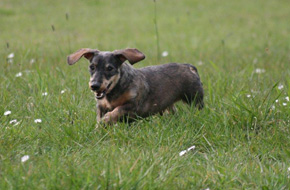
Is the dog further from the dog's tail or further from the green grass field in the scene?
the green grass field

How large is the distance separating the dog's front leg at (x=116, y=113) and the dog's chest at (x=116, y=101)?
7 cm

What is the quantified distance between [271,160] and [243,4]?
14.0m

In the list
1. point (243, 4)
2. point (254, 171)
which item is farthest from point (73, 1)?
point (254, 171)

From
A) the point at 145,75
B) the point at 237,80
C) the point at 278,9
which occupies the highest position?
the point at 145,75

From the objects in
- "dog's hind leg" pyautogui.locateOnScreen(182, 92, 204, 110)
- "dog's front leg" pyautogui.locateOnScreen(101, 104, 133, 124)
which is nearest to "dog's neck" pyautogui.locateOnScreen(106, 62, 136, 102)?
"dog's front leg" pyautogui.locateOnScreen(101, 104, 133, 124)

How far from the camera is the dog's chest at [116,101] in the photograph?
4633mm

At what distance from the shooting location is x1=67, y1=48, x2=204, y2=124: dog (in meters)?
4.46

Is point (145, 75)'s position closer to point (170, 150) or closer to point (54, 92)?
point (54, 92)

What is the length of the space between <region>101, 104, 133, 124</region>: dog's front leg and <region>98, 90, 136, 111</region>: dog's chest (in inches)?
2.6

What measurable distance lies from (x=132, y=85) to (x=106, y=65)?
0.38 metres

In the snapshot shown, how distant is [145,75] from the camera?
5094 mm

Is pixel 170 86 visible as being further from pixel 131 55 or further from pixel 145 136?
pixel 145 136

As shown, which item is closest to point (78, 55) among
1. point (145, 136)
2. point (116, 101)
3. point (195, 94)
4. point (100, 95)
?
point (100, 95)

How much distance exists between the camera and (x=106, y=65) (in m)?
4.47
